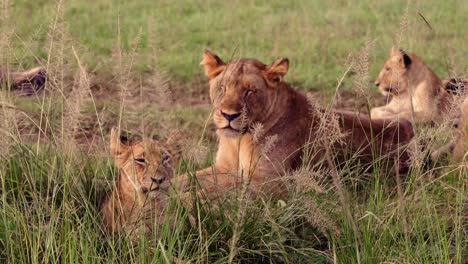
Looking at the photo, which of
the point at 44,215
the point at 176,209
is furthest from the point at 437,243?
the point at 44,215

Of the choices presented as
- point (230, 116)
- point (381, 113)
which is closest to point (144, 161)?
point (230, 116)

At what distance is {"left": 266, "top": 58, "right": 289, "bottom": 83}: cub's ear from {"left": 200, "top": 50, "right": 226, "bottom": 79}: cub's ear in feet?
0.73

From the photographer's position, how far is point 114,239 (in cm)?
364

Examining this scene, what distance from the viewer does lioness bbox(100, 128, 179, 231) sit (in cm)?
362

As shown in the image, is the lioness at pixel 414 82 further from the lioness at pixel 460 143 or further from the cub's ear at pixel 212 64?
the cub's ear at pixel 212 64

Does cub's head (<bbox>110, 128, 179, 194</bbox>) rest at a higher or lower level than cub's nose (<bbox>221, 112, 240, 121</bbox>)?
higher

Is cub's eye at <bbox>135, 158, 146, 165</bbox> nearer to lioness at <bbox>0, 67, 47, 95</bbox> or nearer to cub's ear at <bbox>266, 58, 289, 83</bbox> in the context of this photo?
lioness at <bbox>0, 67, 47, 95</bbox>

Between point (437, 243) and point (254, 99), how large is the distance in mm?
1625

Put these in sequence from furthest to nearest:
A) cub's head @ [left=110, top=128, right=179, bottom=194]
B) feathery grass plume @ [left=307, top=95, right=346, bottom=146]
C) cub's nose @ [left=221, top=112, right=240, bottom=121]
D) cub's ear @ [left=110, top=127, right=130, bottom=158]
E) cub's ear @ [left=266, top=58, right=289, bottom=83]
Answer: cub's ear @ [left=266, top=58, right=289, bottom=83] < cub's nose @ [left=221, top=112, right=240, bottom=121] < cub's ear @ [left=110, top=127, right=130, bottom=158] < cub's head @ [left=110, top=128, right=179, bottom=194] < feathery grass plume @ [left=307, top=95, right=346, bottom=146]

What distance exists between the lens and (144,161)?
12.6ft

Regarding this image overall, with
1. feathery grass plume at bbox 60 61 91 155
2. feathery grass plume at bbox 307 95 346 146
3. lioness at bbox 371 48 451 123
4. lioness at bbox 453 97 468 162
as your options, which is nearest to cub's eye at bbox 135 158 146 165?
feathery grass plume at bbox 60 61 91 155

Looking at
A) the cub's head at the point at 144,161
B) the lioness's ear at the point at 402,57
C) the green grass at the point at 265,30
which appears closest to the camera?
the cub's head at the point at 144,161

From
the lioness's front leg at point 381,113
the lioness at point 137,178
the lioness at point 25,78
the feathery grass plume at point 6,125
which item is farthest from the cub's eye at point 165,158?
the lioness's front leg at point 381,113

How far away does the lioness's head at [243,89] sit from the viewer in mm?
4719
